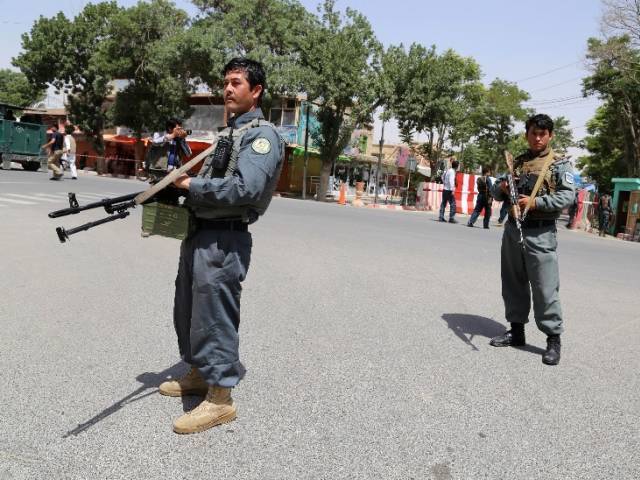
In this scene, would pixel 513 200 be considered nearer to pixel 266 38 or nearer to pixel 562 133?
pixel 266 38

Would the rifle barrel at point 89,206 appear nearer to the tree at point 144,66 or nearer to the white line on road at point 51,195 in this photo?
the white line on road at point 51,195

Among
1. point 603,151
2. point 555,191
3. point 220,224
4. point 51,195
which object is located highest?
point 603,151

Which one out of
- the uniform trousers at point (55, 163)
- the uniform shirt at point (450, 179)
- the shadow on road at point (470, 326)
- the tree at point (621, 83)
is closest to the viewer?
the shadow on road at point (470, 326)

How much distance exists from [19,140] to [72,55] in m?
15.8

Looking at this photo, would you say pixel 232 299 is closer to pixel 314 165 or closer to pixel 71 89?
pixel 314 165

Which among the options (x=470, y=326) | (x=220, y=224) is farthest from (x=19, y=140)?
(x=220, y=224)

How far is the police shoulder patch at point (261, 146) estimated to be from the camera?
276 cm

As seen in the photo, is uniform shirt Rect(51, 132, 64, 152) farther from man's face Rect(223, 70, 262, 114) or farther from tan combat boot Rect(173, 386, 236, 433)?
tan combat boot Rect(173, 386, 236, 433)

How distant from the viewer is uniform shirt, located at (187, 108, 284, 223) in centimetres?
269

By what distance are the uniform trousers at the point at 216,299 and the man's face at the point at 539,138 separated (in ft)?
8.11

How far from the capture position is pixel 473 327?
16.8 feet

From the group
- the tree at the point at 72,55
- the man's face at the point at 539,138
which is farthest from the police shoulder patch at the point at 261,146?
the tree at the point at 72,55

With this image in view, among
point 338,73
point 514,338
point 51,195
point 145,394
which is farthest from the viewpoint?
point 338,73

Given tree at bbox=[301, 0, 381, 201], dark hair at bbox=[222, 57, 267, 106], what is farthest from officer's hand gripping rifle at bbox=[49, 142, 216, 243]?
tree at bbox=[301, 0, 381, 201]
